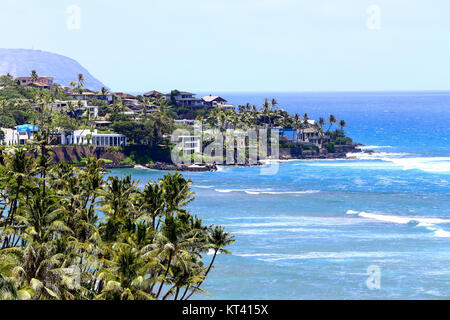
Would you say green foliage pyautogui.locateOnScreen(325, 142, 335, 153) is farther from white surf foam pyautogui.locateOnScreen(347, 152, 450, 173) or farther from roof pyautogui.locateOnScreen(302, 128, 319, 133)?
roof pyautogui.locateOnScreen(302, 128, 319, 133)

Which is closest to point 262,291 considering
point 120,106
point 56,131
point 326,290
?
point 326,290

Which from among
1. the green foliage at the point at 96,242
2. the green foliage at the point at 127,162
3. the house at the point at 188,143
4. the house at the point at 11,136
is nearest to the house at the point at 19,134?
the house at the point at 11,136

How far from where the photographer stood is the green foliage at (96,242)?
30.9m

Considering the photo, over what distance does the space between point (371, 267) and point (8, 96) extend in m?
145

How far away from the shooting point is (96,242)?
4106cm

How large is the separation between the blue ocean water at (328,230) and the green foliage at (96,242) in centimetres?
1305

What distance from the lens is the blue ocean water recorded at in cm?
6059

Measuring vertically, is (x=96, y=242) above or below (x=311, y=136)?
below

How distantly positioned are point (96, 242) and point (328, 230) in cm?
4717

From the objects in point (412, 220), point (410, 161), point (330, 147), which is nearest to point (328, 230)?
point (412, 220)

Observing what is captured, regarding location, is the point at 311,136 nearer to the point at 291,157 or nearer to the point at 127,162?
the point at 291,157

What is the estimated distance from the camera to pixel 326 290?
59.2m
